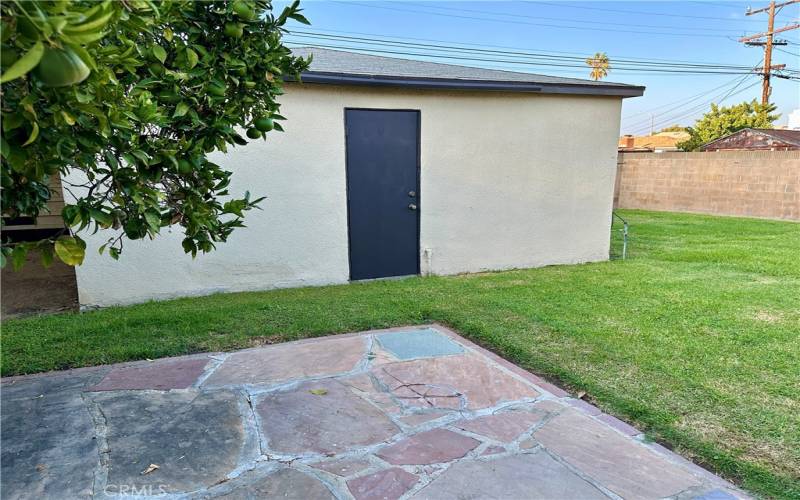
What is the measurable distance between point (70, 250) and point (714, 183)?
14777 mm

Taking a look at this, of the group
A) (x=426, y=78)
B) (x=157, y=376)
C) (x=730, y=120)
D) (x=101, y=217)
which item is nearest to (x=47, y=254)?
(x=101, y=217)

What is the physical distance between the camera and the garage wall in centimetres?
518

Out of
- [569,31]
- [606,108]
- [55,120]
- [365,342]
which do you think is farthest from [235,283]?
[569,31]

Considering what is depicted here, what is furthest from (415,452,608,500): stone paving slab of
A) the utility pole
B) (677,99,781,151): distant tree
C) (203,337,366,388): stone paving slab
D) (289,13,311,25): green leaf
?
the utility pole

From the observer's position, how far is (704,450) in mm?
2213

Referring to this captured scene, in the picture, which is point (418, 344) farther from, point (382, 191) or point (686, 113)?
point (686, 113)

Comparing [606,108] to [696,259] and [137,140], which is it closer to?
[696,259]

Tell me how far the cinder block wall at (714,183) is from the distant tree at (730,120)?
845 cm

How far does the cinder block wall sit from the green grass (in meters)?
6.37

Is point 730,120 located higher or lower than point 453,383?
higher

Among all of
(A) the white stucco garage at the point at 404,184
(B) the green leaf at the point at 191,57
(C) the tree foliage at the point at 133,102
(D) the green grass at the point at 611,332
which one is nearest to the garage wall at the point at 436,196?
(A) the white stucco garage at the point at 404,184

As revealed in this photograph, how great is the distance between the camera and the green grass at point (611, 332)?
243 centimetres

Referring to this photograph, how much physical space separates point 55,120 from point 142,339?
2913 mm

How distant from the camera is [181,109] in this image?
1803 millimetres
